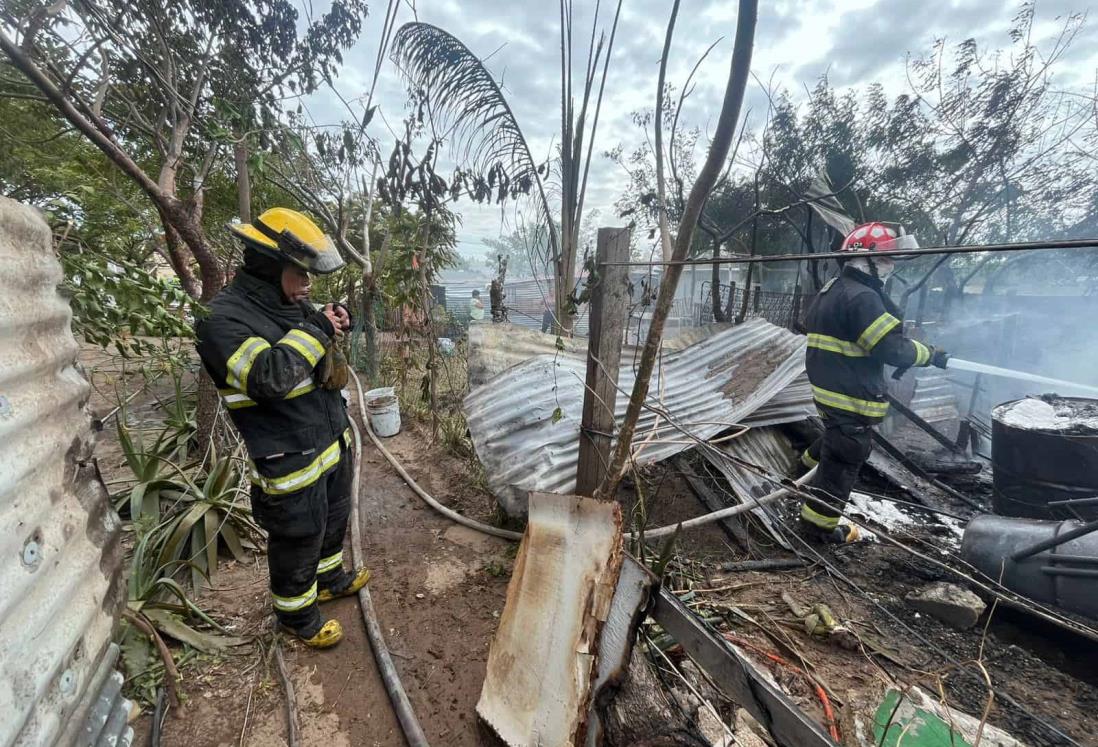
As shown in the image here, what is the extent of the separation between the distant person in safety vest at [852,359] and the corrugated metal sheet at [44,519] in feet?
12.3

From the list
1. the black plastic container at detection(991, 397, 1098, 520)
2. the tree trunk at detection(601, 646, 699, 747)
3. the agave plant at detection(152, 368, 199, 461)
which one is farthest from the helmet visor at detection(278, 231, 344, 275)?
the black plastic container at detection(991, 397, 1098, 520)

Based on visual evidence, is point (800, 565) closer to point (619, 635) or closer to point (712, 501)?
point (712, 501)

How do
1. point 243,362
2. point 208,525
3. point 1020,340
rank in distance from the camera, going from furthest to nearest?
point 1020,340 → point 208,525 → point 243,362

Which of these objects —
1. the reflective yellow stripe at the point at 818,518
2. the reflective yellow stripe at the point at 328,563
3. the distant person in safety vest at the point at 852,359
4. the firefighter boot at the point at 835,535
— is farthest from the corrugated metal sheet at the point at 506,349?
the firefighter boot at the point at 835,535

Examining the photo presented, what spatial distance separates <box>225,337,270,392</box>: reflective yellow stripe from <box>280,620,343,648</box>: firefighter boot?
1410mm

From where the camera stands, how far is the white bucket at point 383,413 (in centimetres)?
516

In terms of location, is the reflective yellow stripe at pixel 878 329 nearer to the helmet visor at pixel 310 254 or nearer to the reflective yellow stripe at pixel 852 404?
the reflective yellow stripe at pixel 852 404

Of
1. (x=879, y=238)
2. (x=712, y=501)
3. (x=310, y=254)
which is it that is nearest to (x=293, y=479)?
(x=310, y=254)

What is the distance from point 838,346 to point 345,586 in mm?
3915

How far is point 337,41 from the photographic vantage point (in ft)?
15.5

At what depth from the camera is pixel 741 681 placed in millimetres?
1145

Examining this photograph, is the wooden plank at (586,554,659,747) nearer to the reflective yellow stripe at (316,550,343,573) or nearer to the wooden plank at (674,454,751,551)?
the reflective yellow stripe at (316,550,343,573)

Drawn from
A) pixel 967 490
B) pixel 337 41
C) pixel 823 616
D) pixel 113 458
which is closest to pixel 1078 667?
pixel 823 616

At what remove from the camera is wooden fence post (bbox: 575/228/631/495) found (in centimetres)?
212
